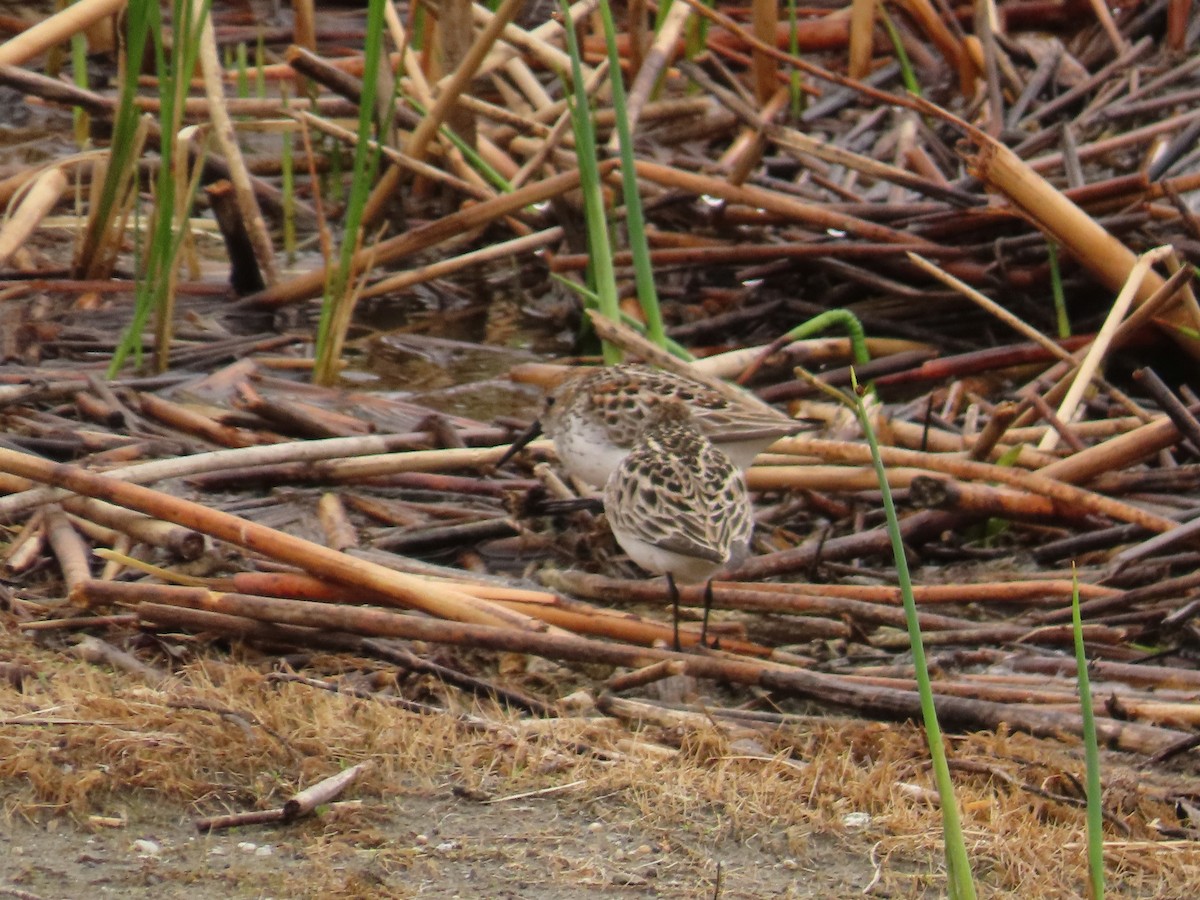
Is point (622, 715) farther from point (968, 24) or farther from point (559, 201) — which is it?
point (968, 24)

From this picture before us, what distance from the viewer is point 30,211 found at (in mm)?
6184

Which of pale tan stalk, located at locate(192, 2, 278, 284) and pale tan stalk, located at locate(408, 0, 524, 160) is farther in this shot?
pale tan stalk, located at locate(192, 2, 278, 284)

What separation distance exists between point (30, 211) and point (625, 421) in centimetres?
254

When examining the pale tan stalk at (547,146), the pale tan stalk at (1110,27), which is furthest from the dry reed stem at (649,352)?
the pale tan stalk at (1110,27)

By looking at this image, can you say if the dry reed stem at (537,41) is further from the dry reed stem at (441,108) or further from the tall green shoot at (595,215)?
the tall green shoot at (595,215)

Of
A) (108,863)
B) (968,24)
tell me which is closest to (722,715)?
(108,863)

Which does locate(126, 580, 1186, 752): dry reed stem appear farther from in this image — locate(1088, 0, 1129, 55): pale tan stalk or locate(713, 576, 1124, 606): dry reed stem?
locate(1088, 0, 1129, 55): pale tan stalk

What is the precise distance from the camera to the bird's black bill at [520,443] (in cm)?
519

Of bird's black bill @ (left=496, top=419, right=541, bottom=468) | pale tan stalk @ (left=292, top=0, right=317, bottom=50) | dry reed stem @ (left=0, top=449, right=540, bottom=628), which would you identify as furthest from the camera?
pale tan stalk @ (left=292, top=0, right=317, bottom=50)

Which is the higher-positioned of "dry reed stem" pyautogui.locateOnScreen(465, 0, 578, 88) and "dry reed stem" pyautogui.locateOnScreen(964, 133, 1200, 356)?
"dry reed stem" pyautogui.locateOnScreen(465, 0, 578, 88)

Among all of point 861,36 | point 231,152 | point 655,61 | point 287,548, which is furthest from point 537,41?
point 287,548

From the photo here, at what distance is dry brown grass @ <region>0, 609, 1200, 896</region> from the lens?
10.5ft

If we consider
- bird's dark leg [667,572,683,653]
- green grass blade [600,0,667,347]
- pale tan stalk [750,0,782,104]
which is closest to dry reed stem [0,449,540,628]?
bird's dark leg [667,572,683,653]

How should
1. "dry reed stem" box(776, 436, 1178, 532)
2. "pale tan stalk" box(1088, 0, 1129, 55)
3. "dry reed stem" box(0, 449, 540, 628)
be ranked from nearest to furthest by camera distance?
"dry reed stem" box(0, 449, 540, 628), "dry reed stem" box(776, 436, 1178, 532), "pale tan stalk" box(1088, 0, 1129, 55)
